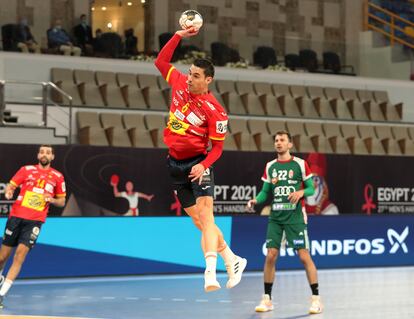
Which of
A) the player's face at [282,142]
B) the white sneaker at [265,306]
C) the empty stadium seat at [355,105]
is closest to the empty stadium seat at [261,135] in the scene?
the empty stadium seat at [355,105]

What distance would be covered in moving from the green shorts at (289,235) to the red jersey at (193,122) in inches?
148

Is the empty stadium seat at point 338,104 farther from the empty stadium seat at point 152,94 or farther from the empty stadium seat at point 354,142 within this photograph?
the empty stadium seat at point 152,94

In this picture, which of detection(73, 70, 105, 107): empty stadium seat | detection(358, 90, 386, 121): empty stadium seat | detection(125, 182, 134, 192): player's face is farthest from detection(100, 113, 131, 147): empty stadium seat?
detection(358, 90, 386, 121): empty stadium seat

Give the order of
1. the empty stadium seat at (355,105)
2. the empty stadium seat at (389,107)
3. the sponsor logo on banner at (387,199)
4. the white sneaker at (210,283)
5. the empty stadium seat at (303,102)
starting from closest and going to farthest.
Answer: the white sneaker at (210,283)
the sponsor logo on banner at (387,199)
the empty stadium seat at (303,102)
the empty stadium seat at (355,105)
the empty stadium seat at (389,107)

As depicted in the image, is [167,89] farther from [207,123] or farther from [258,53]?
[207,123]

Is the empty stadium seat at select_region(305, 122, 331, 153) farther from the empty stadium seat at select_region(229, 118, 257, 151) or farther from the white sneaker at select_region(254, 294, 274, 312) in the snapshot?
the white sneaker at select_region(254, 294, 274, 312)

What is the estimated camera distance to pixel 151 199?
19.0 m

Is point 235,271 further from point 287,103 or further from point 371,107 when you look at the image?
point 371,107

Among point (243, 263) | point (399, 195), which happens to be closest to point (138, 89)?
point (399, 195)

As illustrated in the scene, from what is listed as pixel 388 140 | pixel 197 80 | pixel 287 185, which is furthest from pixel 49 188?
pixel 388 140

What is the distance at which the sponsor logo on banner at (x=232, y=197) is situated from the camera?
65.1 feet

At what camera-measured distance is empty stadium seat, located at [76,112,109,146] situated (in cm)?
2088

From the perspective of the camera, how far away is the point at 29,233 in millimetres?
12719

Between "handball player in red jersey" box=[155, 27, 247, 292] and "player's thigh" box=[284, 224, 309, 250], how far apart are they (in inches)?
129
